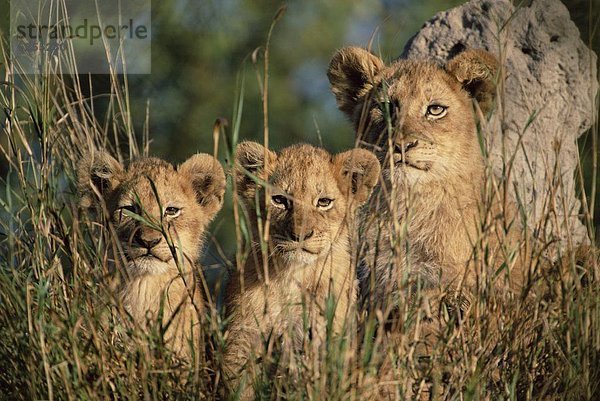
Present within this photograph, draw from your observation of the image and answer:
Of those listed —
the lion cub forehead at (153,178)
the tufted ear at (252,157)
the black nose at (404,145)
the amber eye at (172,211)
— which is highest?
the black nose at (404,145)

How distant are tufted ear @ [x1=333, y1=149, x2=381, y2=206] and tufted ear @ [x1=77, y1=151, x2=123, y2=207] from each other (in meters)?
1.10

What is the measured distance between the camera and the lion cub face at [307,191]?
15.7 ft

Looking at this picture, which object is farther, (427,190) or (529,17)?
(529,17)

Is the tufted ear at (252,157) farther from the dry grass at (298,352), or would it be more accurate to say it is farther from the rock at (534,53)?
the rock at (534,53)

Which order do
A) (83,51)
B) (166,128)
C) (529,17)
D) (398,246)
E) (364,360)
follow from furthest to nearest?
(166,128) → (83,51) → (529,17) → (398,246) → (364,360)

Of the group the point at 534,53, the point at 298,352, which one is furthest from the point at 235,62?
the point at 298,352

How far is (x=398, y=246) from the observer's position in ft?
12.5

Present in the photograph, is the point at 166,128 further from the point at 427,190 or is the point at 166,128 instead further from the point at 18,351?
the point at 18,351

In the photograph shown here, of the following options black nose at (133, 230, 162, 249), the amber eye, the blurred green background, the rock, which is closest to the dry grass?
black nose at (133, 230, 162, 249)

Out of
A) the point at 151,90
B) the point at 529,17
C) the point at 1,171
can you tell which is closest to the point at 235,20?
the point at 151,90

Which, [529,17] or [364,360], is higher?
[529,17]

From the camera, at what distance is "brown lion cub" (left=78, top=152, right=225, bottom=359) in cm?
484

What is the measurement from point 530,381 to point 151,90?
7.65m

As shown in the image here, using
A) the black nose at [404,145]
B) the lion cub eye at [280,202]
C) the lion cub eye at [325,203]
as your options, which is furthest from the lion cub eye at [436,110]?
the lion cub eye at [280,202]
